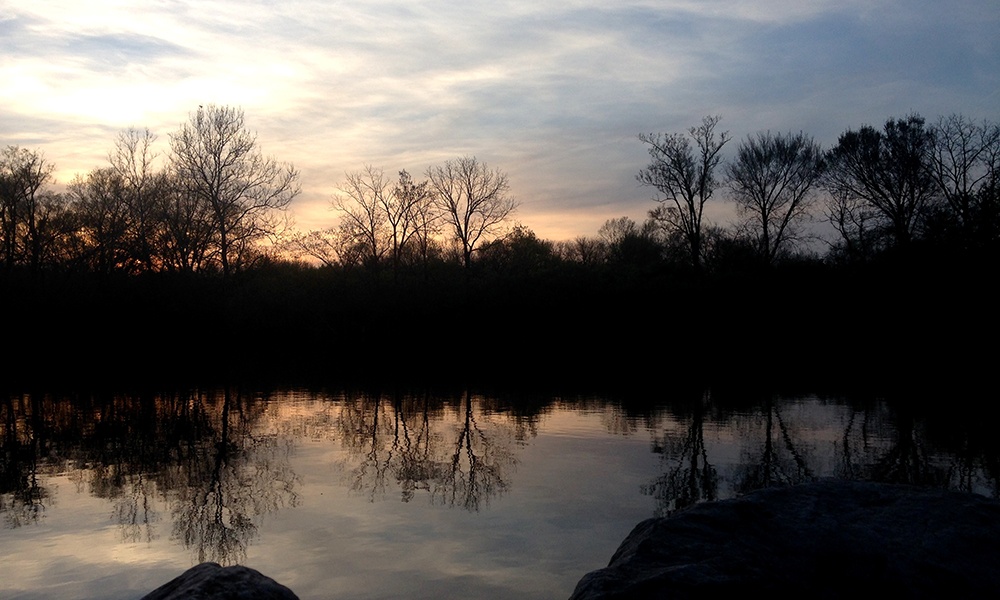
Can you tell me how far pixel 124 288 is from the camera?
1683 inches

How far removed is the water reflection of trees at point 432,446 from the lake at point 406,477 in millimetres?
71

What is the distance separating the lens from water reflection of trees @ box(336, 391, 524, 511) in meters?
12.2

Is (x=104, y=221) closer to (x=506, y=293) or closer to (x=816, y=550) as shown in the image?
(x=506, y=293)

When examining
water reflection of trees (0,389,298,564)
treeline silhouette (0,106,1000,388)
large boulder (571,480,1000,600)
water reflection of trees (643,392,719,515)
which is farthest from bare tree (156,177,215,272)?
large boulder (571,480,1000,600)

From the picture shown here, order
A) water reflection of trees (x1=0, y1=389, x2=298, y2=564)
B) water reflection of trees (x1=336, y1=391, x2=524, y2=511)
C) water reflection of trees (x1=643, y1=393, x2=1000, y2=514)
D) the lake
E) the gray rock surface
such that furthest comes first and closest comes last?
1. water reflection of trees (x1=336, y1=391, x2=524, y2=511)
2. water reflection of trees (x1=643, y1=393, x2=1000, y2=514)
3. water reflection of trees (x1=0, y1=389, x2=298, y2=564)
4. the lake
5. the gray rock surface

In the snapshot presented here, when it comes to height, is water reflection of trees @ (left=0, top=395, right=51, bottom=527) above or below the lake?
above

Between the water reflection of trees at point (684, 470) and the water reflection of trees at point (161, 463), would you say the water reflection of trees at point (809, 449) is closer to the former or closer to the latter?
the water reflection of trees at point (684, 470)

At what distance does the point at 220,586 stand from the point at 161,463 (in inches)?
403

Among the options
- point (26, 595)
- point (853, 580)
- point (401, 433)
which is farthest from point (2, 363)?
point (853, 580)

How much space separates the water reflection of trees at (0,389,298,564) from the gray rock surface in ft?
11.5

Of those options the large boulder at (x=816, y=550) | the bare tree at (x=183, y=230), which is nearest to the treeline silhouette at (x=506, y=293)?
the bare tree at (x=183, y=230)

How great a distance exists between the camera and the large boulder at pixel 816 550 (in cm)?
480

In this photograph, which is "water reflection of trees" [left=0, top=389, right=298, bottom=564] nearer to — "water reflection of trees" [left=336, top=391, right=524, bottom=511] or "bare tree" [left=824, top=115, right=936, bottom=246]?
"water reflection of trees" [left=336, top=391, right=524, bottom=511]

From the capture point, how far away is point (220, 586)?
511 cm
